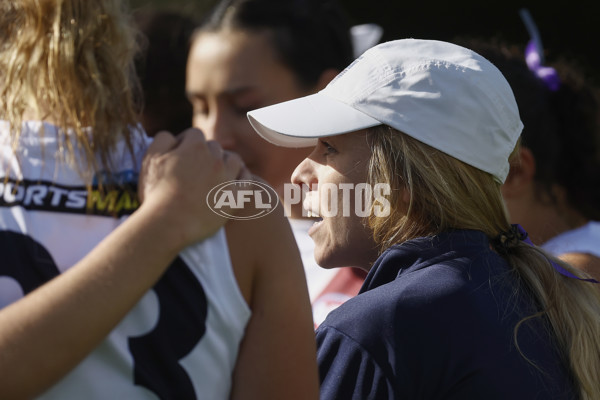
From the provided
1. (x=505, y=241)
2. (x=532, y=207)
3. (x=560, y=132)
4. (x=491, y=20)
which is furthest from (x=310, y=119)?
(x=491, y=20)

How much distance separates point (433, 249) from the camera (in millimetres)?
1407

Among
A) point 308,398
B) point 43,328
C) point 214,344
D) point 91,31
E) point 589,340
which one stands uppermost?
point 91,31

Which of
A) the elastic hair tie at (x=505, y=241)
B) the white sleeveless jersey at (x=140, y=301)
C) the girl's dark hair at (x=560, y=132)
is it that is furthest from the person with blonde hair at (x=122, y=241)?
the girl's dark hair at (x=560, y=132)

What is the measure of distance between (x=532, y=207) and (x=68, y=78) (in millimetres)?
1908

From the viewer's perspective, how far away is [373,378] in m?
1.27

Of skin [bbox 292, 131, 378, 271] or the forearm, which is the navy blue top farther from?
the forearm

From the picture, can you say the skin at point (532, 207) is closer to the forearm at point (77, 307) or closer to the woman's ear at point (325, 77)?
the woman's ear at point (325, 77)

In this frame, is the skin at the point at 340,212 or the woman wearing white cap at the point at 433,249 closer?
the woman wearing white cap at the point at 433,249

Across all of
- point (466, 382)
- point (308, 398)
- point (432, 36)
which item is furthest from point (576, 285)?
point (432, 36)

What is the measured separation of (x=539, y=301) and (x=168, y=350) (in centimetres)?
75

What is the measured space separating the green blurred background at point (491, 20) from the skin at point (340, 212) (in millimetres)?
3372

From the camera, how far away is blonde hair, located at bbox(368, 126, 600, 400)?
1.43 m

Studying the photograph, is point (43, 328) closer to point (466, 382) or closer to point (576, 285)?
point (466, 382)

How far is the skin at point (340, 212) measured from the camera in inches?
60.1
